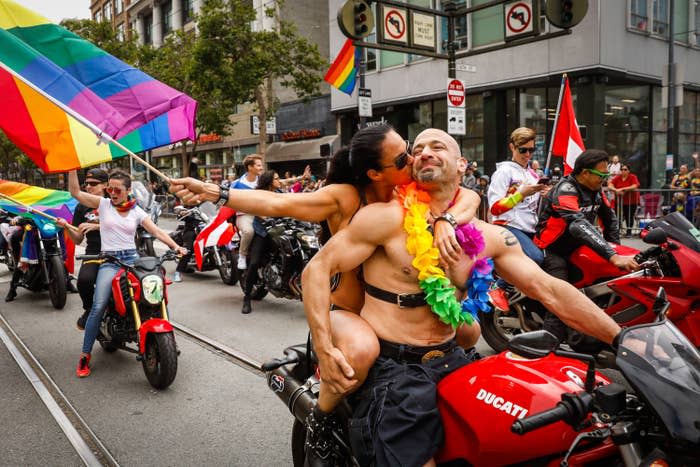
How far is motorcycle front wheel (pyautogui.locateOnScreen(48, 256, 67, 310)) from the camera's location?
8.10 meters

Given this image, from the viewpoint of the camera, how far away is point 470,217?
2623 mm

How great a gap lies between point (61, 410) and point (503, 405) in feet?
12.3

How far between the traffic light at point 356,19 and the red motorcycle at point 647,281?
6.27 meters

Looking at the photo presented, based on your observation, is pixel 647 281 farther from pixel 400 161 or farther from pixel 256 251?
pixel 256 251

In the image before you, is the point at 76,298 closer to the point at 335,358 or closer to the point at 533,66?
the point at 335,358

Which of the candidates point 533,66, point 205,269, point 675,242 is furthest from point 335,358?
point 533,66

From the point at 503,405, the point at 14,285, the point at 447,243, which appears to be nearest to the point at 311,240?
the point at 14,285

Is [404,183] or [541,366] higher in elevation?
[404,183]

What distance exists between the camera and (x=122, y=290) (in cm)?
534

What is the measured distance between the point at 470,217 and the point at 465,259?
0.60 ft

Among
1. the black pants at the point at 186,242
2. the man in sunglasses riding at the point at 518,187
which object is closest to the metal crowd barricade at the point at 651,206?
the man in sunglasses riding at the point at 518,187

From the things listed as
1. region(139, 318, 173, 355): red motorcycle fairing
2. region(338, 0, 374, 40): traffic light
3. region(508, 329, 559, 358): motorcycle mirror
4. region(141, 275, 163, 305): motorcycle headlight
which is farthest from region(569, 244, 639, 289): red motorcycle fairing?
region(338, 0, 374, 40): traffic light

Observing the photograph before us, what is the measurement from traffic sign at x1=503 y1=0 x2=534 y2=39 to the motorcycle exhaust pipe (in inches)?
356

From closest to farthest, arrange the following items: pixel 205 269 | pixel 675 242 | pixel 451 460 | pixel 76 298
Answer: pixel 451 460, pixel 675 242, pixel 76 298, pixel 205 269
